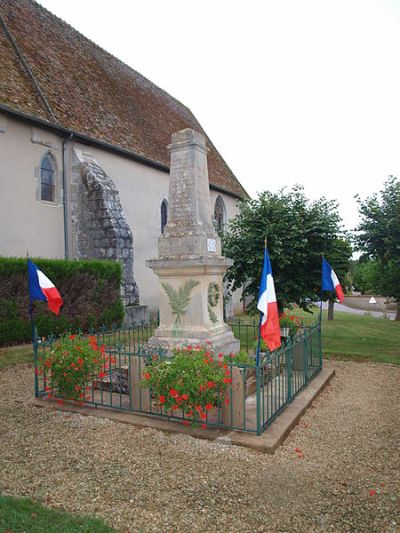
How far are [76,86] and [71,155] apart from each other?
323 cm

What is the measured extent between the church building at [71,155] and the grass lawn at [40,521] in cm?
932

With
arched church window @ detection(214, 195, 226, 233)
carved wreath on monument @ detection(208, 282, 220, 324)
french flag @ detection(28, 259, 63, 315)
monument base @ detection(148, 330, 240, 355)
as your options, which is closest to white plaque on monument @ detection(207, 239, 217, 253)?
carved wreath on monument @ detection(208, 282, 220, 324)

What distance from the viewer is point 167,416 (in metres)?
5.51

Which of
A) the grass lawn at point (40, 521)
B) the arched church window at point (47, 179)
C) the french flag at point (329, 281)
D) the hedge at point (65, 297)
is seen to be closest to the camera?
the grass lawn at point (40, 521)

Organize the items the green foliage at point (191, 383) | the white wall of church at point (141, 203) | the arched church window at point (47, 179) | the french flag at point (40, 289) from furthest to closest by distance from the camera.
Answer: the white wall of church at point (141, 203)
the arched church window at point (47, 179)
the french flag at point (40, 289)
the green foliage at point (191, 383)

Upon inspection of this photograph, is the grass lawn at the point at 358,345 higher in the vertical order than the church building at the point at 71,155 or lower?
lower

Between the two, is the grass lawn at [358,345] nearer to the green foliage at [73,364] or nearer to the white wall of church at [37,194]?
the green foliage at [73,364]

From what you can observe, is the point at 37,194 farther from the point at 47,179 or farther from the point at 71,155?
the point at 71,155

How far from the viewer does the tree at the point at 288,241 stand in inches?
414

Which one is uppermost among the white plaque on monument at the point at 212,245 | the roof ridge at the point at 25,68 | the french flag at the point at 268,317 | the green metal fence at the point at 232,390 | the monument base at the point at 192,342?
the roof ridge at the point at 25,68

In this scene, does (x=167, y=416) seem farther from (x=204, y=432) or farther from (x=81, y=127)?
(x=81, y=127)

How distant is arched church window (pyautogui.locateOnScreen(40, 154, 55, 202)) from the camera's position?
517 inches

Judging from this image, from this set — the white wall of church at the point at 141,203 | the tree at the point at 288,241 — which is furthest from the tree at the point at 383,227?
the white wall of church at the point at 141,203

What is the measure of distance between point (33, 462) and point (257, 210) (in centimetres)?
815
